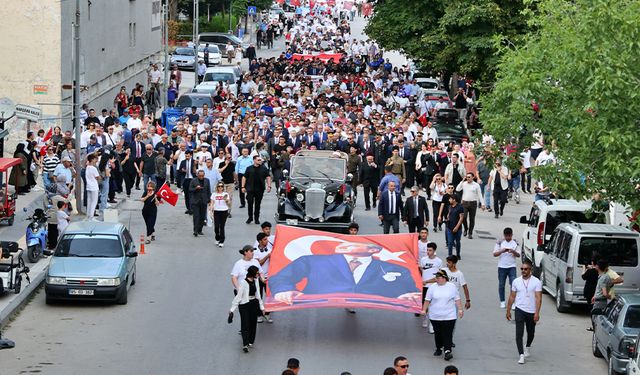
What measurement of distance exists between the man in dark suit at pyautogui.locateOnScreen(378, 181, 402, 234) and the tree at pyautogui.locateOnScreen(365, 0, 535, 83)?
64.3 ft

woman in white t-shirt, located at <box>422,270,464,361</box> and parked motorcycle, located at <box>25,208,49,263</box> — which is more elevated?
parked motorcycle, located at <box>25,208,49,263</box>

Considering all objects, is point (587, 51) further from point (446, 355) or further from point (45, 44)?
point (45, 44)

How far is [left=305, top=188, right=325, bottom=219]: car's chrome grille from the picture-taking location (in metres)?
31.4

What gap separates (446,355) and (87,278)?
680cm

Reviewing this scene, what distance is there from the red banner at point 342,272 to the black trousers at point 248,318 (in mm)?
778

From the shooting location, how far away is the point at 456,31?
52.8 metres

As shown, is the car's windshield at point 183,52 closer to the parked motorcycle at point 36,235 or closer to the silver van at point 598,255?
the parked motorcycle at point 36,235

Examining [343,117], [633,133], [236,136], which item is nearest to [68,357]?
[633,133]

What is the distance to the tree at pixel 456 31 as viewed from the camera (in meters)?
51.3

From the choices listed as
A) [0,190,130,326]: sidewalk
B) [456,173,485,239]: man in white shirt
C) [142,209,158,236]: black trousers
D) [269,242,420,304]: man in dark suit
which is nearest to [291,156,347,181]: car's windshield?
[456,173,485,239]: man in white shirt

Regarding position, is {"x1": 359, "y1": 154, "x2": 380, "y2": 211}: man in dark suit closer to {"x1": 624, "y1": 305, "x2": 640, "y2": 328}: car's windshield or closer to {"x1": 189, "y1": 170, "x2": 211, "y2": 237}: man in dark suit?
{"x1": 189, "y1": 170, "x2": 211, "y2": 237}: man in dark suit

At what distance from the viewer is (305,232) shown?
2370cm

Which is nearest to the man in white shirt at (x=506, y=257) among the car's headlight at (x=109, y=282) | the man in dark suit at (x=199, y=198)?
the car's headlight at (x=109, y=282)

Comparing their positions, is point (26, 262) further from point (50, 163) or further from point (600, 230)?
point (600, 230)
